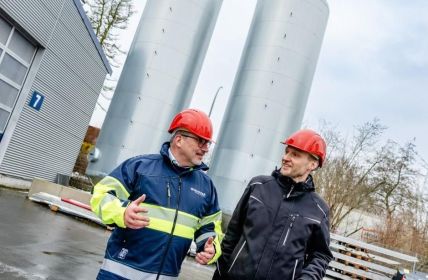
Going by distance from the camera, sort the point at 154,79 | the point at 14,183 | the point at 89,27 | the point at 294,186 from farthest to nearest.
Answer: the point at 154,79 → the point at 89,27 → the point at 14,183 → the point at 294,186

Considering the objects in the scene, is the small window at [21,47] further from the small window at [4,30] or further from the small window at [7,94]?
the small window at [7,94]

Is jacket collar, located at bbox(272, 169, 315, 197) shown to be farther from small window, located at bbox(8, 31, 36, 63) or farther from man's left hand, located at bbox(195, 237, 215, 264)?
small window, located at bbox(8, 31, 36, 63)

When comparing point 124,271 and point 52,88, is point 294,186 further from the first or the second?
point 52,88

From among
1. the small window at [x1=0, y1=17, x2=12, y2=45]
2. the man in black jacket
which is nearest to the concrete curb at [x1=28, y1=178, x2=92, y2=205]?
the small window at [x1=0, y1=17, x2=12, y2=45]

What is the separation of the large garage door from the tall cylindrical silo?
4498 mm

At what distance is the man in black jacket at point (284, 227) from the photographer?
2727 mm

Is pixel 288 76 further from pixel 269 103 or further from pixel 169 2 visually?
pixel 169 2

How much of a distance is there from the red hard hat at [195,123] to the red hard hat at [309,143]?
0.74 meters

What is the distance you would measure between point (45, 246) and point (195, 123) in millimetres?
5338

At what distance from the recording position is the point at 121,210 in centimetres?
227

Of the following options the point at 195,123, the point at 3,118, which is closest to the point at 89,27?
the point at 3,118

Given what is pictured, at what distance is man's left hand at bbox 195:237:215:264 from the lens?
2615mm

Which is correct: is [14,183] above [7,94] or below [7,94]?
below

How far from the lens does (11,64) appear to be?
1166 cm
